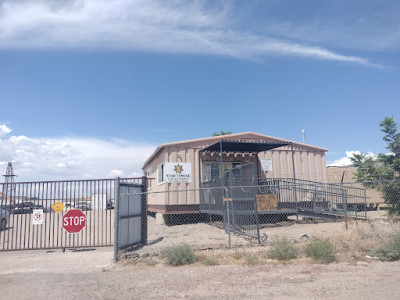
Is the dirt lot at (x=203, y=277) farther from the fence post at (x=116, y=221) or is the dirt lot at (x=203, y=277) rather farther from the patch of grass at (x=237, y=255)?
the fence post at (x=116, y=221)

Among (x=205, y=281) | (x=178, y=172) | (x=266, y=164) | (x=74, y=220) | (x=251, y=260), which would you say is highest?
(x=266, y=164)

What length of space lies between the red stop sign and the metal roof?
6.31m

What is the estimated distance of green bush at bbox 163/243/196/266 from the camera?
748 centimetres

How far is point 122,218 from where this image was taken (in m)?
8.90

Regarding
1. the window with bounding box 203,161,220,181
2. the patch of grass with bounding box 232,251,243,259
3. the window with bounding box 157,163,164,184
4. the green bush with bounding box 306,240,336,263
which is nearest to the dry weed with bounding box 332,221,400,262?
the green bush with bounding box 306,240,336,263

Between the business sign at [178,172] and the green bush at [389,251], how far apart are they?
921 centimetres

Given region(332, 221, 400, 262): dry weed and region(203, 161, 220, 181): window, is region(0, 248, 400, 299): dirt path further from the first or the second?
region(203, 161, 220, 181): window

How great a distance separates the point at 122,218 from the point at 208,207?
6070mm

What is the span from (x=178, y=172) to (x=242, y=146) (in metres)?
3.29

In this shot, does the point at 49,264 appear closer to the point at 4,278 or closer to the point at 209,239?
the point at 4,278

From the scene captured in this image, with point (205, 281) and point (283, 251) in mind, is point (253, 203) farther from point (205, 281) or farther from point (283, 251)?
point (205, 281)

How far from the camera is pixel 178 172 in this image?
15336mm

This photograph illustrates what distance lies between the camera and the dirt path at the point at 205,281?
5285mm

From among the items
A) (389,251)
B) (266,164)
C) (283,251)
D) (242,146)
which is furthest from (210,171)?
(389,251)
